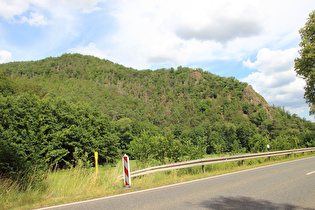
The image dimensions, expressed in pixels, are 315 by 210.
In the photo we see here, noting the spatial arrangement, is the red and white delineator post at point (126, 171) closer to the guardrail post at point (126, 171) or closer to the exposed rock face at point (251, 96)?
the guardrail post at point (126, 171)

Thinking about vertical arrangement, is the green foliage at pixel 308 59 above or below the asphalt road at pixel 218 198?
above

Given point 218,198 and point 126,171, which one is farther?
point 126,171

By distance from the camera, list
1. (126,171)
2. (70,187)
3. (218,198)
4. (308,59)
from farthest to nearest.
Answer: (308,59)
(126,171)
(70,187)
(218,198)

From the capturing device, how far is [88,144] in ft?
144

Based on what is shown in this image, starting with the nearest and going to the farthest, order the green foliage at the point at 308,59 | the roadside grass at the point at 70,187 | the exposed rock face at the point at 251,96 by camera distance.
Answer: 1. the roadside grass at the point at 70,187
2. the green foliage at the point at 308,59
3. the exposed rock face at the point at 251,96

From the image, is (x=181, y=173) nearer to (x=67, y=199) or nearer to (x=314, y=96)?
(x=67, y=199)

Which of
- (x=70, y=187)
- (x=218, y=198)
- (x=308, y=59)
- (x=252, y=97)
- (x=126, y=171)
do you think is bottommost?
(x=218, y=198)

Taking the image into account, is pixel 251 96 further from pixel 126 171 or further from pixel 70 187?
pixel 70 187

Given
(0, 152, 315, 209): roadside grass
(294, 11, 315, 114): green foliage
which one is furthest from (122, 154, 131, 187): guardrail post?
(294, 11, 315, 114): green foliage

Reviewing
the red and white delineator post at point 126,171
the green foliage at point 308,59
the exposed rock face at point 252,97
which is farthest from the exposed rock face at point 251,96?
the red and white delineator post at point 126,171

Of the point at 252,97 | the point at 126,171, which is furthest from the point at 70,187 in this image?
the point at 252,97

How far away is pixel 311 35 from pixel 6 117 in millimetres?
39017

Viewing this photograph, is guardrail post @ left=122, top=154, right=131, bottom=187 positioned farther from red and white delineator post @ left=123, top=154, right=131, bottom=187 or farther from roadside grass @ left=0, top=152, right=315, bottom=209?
roadside grass @ left=0, top=152, right=315, bottom=209

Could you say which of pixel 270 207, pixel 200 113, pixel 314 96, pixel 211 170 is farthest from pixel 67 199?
pixel 200 113
